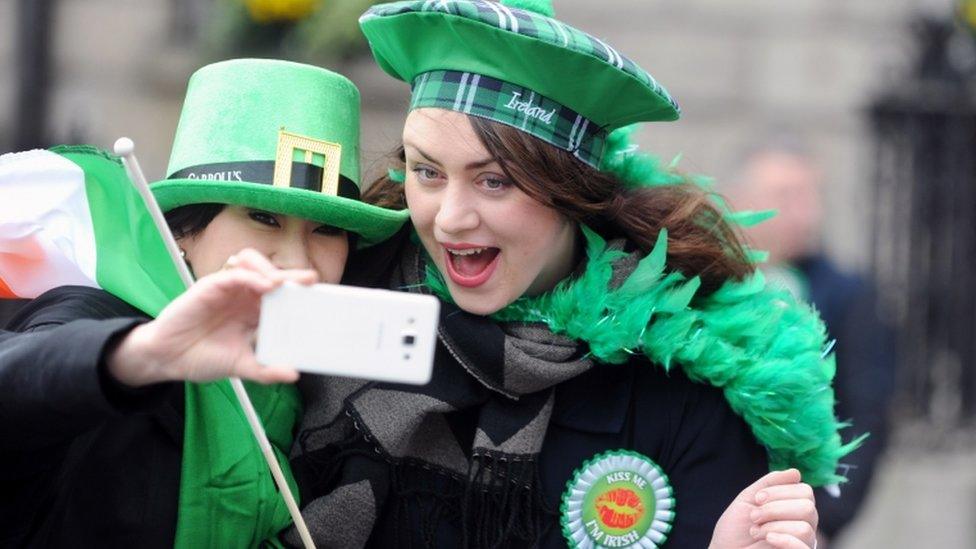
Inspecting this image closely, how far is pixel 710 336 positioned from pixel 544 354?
0.32 m

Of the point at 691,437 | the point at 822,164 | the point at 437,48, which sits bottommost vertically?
the point at 822,164

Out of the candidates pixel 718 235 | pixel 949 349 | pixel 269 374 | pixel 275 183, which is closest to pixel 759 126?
pixel 949 349

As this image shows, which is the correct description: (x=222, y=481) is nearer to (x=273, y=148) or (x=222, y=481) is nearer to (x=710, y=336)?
(x=273, y=148)

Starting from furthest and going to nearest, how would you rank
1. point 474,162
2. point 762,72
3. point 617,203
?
point 762,72 < point 617,203 < point 474,162

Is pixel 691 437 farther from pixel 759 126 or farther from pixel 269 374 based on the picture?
pixel 759 126

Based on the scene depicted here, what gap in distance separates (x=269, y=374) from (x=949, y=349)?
5.41 metres

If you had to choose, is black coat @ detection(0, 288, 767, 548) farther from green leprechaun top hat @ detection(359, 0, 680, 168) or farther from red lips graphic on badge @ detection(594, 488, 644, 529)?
green leprechaun top hat @ detection(359, 0, 680, 168)

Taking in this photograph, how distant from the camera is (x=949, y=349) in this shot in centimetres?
701

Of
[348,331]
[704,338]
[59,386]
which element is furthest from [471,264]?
[59,386]

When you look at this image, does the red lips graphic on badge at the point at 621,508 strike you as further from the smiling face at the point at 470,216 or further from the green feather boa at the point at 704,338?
the smiling face at the point at 470,216

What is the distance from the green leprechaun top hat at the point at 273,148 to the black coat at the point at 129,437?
0.31 m

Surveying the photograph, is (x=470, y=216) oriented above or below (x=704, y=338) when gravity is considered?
above

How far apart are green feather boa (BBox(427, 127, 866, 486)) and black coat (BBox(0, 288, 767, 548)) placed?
0.07 meters

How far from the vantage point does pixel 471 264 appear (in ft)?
9.39
